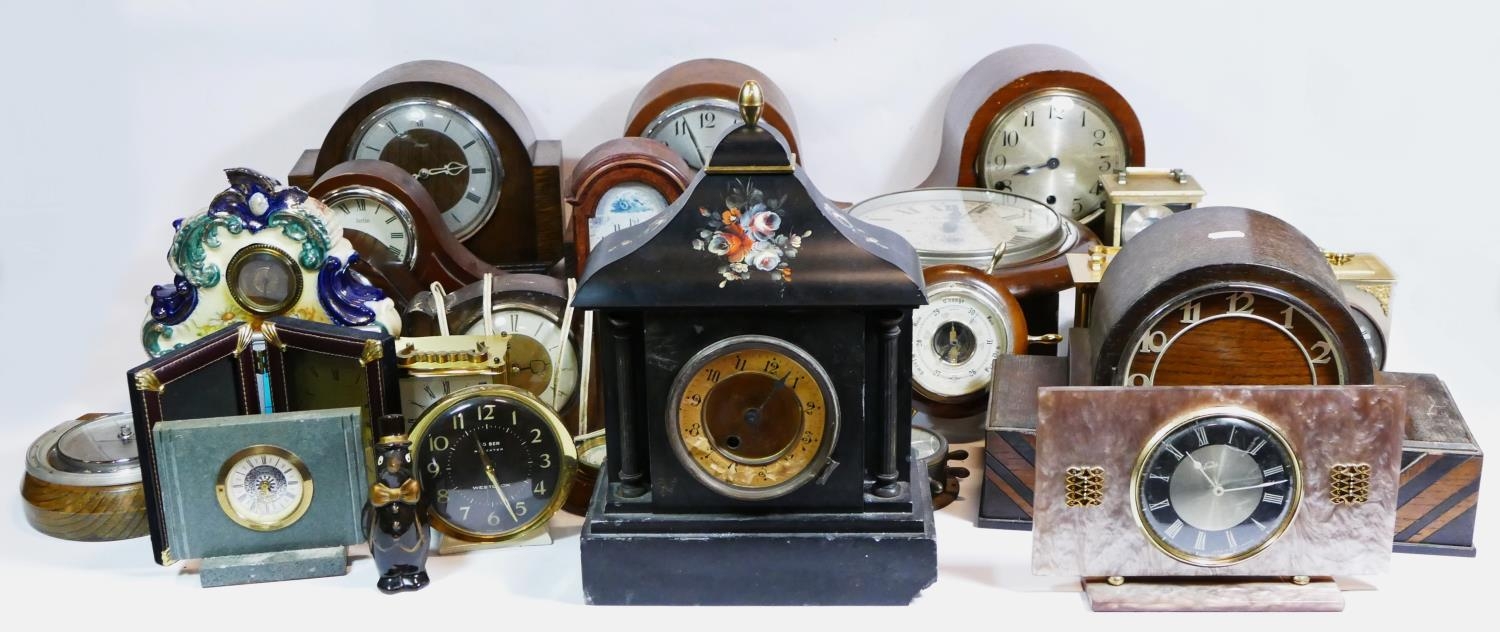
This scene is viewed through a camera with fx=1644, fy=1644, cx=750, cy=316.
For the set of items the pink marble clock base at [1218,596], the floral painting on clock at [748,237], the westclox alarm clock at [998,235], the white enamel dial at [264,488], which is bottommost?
the pink marble clock base at [1218,596]

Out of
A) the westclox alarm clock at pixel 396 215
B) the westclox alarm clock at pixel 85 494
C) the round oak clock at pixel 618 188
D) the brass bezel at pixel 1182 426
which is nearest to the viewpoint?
the brass bezel at pixel 1182 426

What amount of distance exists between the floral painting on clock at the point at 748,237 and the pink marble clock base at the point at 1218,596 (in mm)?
913

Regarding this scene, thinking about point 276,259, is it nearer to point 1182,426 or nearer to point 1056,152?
point 1182,426

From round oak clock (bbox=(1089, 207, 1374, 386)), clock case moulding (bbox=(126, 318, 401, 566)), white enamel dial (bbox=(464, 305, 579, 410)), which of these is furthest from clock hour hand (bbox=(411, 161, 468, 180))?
round oak clock (bbox=(1089, 207, 1374, 386))

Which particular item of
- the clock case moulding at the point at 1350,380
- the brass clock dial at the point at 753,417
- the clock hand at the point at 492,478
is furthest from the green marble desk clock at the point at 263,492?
the clock case moulding at the point at 1350,380

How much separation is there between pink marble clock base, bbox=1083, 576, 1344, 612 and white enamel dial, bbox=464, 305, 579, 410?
1.34m

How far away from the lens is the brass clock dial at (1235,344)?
3.29m

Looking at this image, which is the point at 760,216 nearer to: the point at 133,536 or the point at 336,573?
the point at 336,573

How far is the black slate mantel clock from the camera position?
3035 millimetres

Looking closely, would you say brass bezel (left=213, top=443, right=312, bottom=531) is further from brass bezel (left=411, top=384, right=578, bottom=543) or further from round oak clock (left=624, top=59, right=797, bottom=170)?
round oak clock (left=624, top=59, right=797, bottom=170)

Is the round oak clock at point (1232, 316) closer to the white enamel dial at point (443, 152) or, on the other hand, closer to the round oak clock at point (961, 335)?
the round oak clock at point (961, 335)

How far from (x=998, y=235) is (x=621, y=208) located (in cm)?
98

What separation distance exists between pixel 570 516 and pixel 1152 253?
4.55 ft

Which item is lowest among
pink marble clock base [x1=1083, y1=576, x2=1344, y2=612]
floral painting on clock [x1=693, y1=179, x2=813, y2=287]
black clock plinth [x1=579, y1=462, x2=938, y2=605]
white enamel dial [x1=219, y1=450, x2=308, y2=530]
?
pink marble clock base [x1=1083, y1=576, x2=1344, y2=612]
